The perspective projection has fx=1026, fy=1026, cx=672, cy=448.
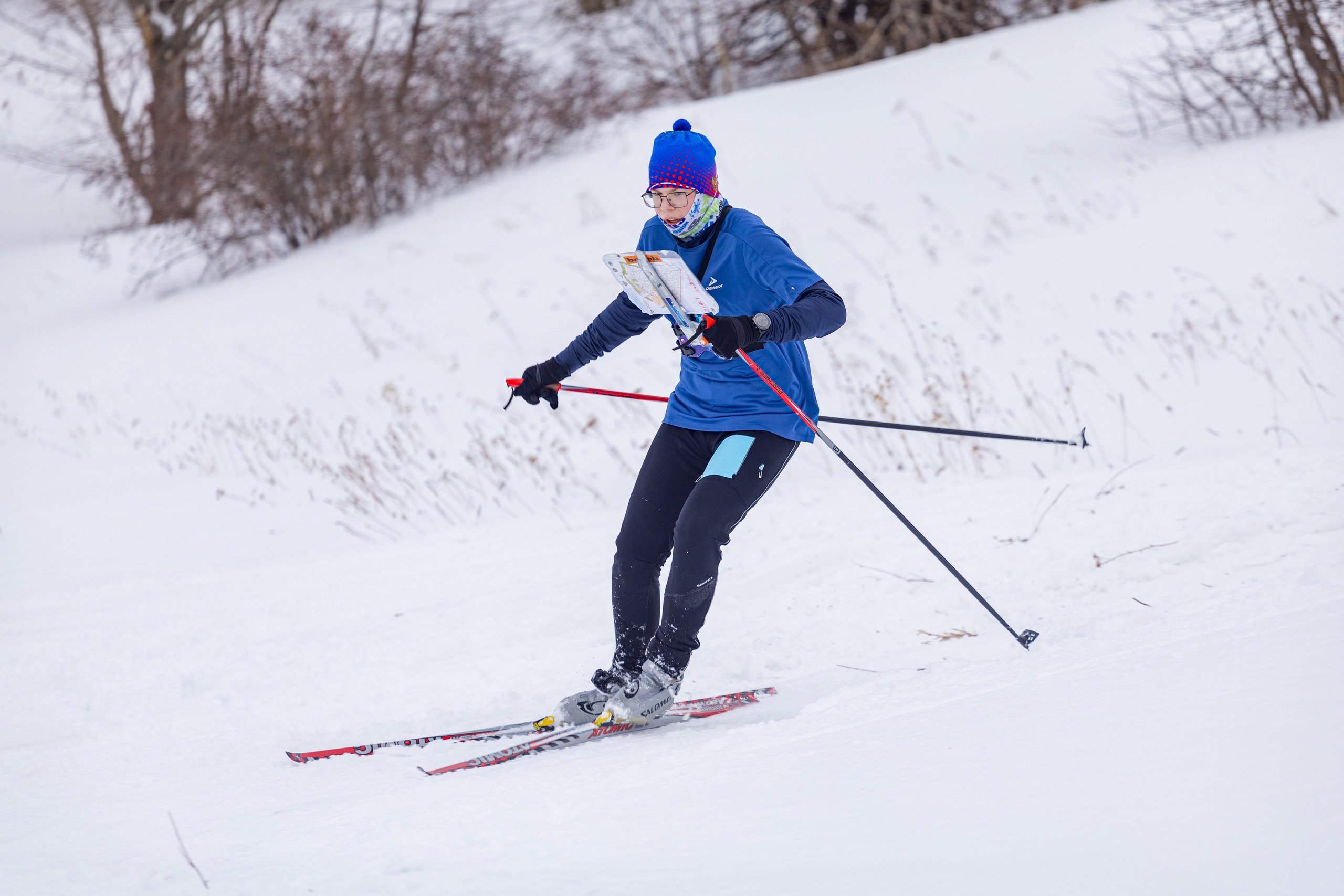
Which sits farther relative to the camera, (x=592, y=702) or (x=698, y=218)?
(x=592, y=702)

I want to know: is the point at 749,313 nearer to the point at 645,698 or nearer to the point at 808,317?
the point at 808,317

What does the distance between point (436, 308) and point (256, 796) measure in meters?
8.71

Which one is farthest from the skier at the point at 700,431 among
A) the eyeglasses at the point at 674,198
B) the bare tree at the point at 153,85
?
the bare tree at the point at 153,85

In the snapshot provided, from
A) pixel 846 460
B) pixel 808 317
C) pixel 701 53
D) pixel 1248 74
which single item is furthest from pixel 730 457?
pixel 701 53

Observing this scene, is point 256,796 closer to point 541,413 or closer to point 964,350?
point 541,413

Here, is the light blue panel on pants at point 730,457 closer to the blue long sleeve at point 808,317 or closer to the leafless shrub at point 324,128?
the blue long sleeve at point 808,317

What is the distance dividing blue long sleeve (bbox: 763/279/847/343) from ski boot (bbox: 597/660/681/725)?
41.4 inches

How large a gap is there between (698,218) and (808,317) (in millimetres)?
497

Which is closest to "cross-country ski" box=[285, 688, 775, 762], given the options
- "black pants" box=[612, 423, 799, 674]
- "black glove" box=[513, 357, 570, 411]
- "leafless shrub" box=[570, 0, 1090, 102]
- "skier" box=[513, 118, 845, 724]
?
"skier" box=[513, 118, 845, 724]

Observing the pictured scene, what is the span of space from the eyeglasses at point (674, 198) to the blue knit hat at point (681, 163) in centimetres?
2

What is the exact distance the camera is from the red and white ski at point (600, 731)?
2.95 metres

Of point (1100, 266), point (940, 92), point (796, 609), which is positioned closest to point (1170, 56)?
point (940, 92)

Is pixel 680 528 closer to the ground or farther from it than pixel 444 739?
farther from it

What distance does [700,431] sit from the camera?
10.5ft
